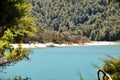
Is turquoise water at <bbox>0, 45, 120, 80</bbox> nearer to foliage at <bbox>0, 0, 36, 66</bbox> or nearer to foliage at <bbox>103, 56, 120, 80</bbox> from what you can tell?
foliage at <bbox>103, 56, 120, 80</bbox>

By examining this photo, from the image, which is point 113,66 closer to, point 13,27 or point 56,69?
point 13,27

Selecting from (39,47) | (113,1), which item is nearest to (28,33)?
(113,1)

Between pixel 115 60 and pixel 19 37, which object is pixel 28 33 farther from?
pixel 115 60

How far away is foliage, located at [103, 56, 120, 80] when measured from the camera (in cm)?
704

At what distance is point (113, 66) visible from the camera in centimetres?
720

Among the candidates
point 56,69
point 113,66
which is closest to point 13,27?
point 113,66

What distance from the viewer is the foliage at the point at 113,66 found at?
23.1ft

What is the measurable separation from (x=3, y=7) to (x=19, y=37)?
5.52 ft

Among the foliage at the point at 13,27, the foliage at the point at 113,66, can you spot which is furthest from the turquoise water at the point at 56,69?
the foliage at the point at 13,27

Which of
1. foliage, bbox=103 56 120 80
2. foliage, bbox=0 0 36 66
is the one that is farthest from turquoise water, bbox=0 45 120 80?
foliage, bbox=0 0 36 66

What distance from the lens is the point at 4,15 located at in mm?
9727

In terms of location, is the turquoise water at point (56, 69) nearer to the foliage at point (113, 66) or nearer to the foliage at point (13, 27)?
the foliage at point (113, 66)

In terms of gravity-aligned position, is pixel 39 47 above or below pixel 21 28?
below

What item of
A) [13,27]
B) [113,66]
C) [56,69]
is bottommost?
[56,69]
